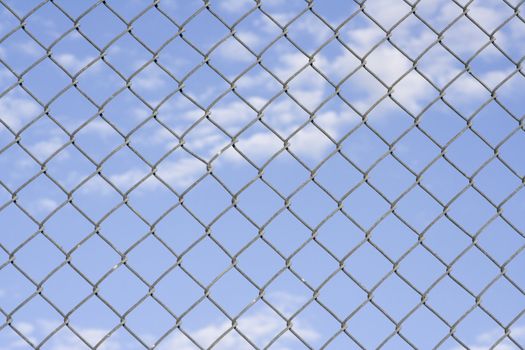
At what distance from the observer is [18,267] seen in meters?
2.93

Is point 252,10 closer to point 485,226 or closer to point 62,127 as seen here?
point 62,127

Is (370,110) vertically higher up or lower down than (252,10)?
lower down

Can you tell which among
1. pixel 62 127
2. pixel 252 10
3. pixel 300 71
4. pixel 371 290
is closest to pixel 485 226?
pixel 371 290

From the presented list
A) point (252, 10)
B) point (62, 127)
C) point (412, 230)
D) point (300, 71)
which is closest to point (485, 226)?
point (412, 230)

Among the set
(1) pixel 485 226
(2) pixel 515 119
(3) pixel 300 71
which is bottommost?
(1) pixel 485 226

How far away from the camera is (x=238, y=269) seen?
10.0 feet

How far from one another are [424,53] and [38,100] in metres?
1.41

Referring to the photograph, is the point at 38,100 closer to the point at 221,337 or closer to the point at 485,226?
the point at 221,337

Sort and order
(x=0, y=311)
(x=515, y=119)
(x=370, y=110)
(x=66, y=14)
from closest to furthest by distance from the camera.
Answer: (x=0, y=311), (x=66, y=14), (x=370, y=110), (x=515, y=119)

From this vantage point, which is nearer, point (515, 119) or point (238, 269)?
point (238, 269)

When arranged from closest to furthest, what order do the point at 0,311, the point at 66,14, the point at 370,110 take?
the point at 0,311 < the point at 66,14 < the point at 370,110

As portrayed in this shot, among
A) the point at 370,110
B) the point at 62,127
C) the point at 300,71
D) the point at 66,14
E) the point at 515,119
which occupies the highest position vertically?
the point at 66,14

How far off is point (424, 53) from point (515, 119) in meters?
0.46

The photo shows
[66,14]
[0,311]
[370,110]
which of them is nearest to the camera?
[0,311]
